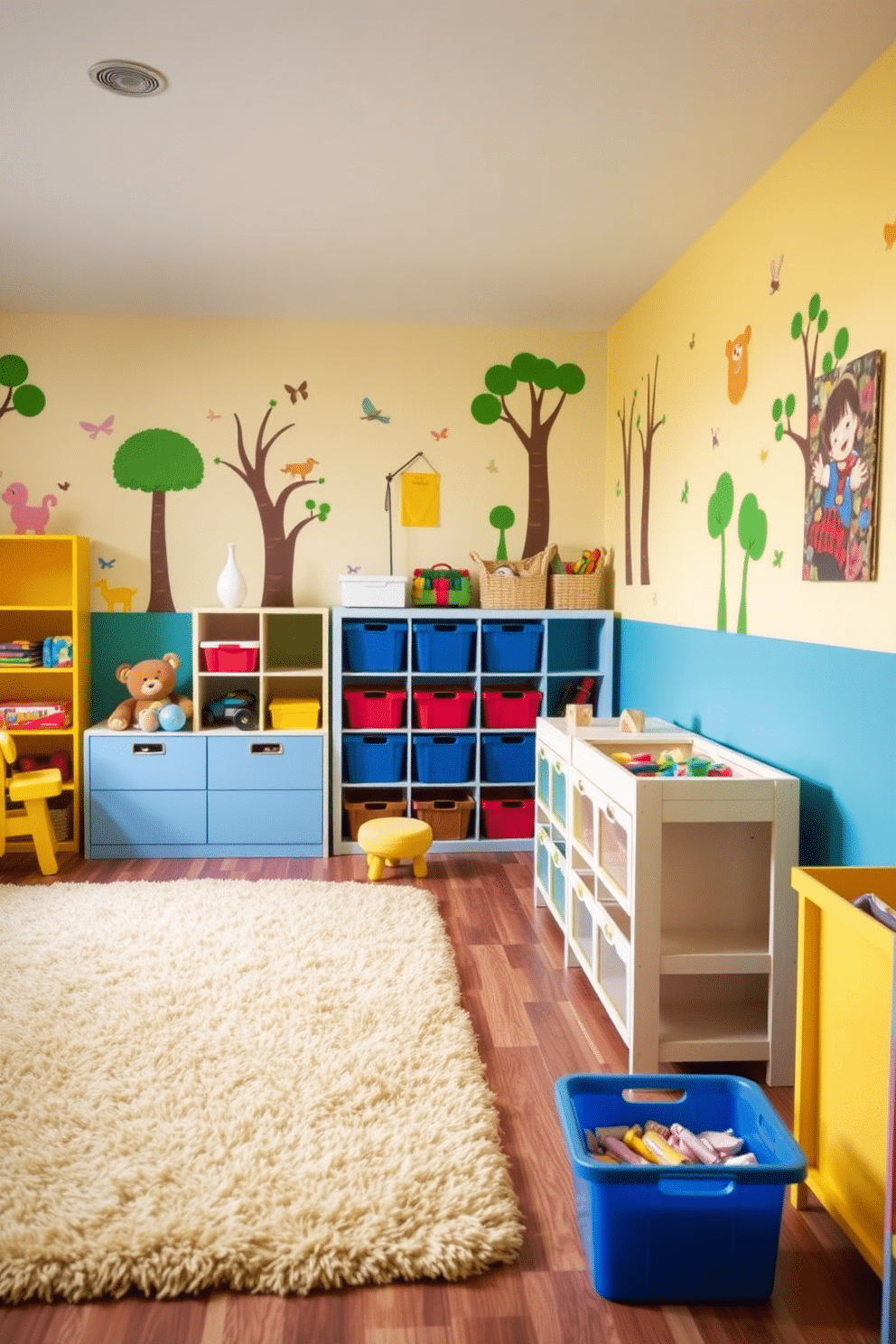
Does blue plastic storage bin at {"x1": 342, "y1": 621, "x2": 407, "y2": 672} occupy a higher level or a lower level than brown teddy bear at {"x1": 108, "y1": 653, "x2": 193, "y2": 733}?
higher

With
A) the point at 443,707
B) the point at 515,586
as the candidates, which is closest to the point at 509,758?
the point at 443,707

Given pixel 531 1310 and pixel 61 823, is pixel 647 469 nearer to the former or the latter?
pixel 61 823

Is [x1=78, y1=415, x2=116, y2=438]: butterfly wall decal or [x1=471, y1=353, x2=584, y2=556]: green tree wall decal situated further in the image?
[x1=471, y1=353, x2=584, y2=556]: green tree wall decal

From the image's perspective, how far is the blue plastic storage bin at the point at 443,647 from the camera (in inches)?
183

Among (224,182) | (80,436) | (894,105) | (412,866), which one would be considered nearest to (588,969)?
(412,866)

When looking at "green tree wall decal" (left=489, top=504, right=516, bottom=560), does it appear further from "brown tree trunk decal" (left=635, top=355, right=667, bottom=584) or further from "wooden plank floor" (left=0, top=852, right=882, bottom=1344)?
"wooden plank floor" (left=0, top=852, right=882, bottom=1344)

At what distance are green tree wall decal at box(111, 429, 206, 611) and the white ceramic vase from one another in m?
0.43

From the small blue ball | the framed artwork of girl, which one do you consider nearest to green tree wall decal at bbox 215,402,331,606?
the small blue ball

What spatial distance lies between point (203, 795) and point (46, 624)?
3.87ft

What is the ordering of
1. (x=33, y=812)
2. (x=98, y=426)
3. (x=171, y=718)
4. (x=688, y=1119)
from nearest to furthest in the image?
(x=688, y=1119), (x=33, y=812), (x=171, y=718), (x=98, y=426)

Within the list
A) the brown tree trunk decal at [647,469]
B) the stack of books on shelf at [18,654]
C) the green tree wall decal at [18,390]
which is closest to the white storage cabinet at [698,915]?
the brown tree trunk decal at [647,469]

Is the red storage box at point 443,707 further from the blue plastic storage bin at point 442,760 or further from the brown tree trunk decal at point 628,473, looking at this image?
the brown tree trunk decal at point 628,473

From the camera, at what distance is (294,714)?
15.2 ft

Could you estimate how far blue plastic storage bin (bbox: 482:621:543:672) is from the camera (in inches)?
185
